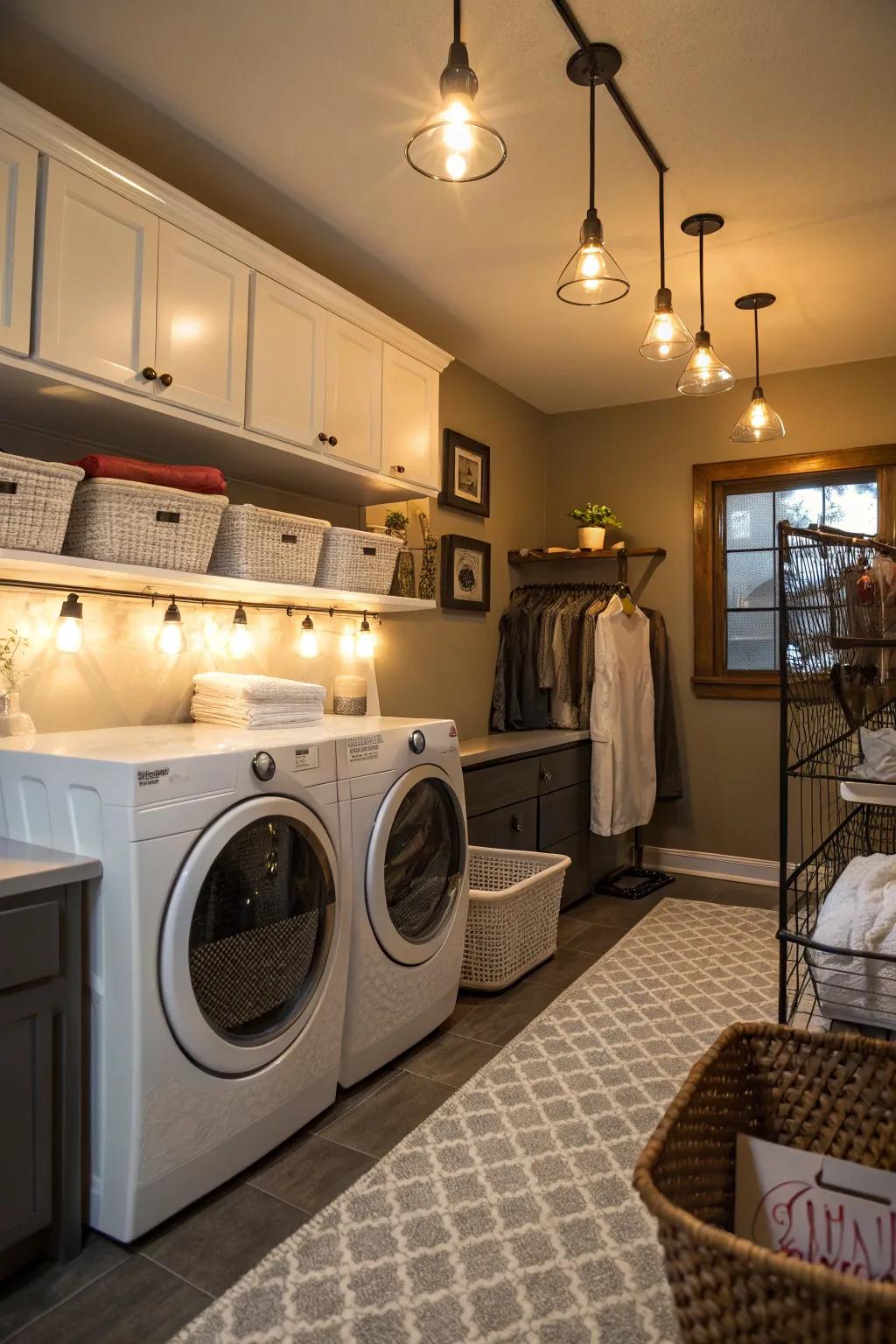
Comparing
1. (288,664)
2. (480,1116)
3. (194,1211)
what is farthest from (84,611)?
(480,1116)

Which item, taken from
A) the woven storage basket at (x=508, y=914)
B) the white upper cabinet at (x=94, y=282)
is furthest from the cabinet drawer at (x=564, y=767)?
the white upper cabinet at (x=94, y=282)

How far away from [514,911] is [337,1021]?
980mm

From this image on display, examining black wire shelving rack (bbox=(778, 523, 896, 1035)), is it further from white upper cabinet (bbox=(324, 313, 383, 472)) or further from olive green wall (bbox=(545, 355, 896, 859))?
olive green wall (bbox=(545, 355, 896, 859))

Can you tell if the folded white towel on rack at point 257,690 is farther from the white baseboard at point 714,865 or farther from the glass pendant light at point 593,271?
the white baseboard at point 714,865

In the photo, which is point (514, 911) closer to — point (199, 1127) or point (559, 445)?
point (199, 1127)

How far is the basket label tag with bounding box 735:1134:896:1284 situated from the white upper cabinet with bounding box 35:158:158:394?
2.07 meters

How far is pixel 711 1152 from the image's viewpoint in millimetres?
1055

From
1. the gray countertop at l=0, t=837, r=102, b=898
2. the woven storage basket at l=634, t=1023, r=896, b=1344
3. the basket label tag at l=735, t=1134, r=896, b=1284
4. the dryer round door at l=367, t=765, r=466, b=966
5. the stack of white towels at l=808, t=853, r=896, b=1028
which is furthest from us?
the dryer round door at l=367, t=765, r=466, b=966

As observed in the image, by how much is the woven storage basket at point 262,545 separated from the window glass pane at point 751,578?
2789mm

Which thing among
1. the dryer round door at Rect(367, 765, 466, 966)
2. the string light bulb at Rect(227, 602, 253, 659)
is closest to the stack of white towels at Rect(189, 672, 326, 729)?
the string light bulb at Rect(227, 602, 253, 659)

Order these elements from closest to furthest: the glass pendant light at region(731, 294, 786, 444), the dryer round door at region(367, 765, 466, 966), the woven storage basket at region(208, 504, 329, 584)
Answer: the dryer round door at region(367, 765, 466, 966) → the woven storage basket at region(208, 504, 329, 584) → the glass pendant light at region(731, 294, 786, 444)

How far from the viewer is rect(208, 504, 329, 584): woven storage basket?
8.30 feet

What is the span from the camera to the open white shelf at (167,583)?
199 cm

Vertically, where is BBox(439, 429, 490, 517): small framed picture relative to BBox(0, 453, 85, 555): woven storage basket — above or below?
above
